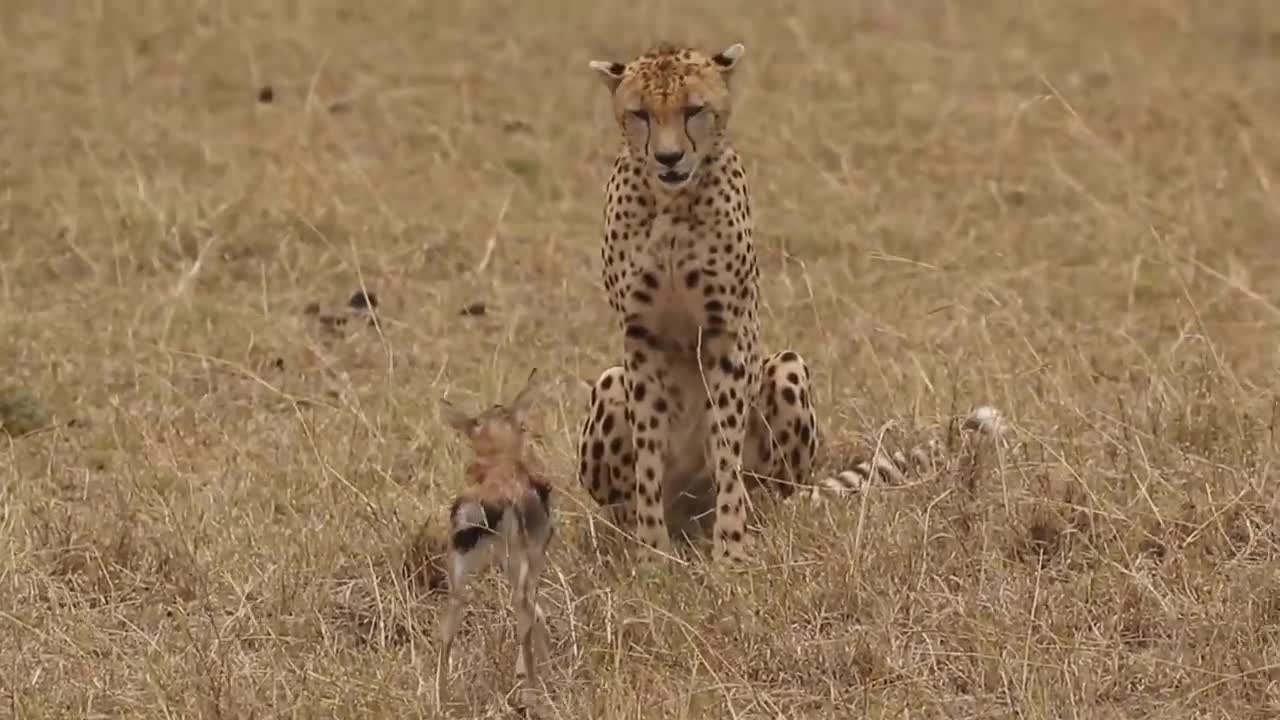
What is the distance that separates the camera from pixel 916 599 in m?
3.85

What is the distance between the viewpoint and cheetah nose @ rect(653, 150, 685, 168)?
423cm

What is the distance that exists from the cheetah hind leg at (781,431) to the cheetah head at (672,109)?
59 cm

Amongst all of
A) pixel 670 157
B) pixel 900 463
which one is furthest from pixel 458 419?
pixel 900 463

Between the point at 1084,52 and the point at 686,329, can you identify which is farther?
the point at 1084,52

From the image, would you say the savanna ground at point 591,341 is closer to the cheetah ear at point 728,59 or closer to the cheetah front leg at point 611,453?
the cheetah front leg at point 611,453

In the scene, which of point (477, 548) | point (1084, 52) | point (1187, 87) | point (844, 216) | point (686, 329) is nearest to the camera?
point (477, 548)

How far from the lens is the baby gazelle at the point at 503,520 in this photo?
3.37m

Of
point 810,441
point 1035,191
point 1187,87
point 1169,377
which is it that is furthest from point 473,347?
point 1187,87

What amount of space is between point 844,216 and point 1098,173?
105 cm

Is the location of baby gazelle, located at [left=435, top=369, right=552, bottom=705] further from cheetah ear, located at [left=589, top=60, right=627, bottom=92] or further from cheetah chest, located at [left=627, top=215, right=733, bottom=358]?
cheetah ear, located at [left=589, top=60, right=627, bottom=92]

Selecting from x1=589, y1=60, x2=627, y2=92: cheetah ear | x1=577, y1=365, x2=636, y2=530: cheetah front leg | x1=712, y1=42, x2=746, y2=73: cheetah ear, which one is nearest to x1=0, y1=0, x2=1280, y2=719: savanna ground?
x1=577, y1=365, x2=636, y2=530: cheetah front leg

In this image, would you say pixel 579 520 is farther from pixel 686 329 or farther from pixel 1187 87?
pixel 1187 87

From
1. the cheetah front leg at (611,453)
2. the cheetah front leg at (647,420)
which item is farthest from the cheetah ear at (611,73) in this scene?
the cheetah front leg at (611,453)

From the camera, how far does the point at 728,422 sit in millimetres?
4508
